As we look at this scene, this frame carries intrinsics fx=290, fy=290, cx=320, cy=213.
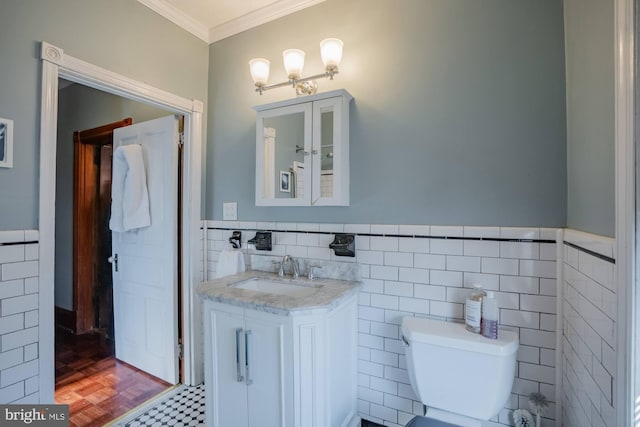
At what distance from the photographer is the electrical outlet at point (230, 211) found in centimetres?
203

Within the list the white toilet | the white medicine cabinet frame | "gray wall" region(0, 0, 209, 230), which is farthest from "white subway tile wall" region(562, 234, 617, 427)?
"gray wall" region(0, 0, 209, 230)

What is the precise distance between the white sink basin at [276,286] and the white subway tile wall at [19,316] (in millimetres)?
857

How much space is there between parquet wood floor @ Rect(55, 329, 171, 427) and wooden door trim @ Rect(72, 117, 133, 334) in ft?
1.08

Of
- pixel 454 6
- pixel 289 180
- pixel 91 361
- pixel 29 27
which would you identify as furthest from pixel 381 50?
pixel 91 361

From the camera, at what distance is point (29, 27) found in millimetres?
1288

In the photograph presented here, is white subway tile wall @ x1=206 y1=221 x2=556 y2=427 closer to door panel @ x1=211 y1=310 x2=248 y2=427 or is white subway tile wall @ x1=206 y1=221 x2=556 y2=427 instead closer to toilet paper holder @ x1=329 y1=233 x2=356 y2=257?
toilet paper holder @ x1=329 y1=233 x2=356 y2=257

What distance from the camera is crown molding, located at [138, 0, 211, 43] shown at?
1775 mm

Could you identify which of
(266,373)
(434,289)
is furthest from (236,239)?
(434,289)

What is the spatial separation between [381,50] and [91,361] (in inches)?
122

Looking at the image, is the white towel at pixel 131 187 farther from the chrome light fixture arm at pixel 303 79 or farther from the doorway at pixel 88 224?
the chrome light fixture arm at pixel 303 79

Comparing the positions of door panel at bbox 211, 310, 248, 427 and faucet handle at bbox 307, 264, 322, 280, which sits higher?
faucet handle at bbox 307, 264, 322, 280

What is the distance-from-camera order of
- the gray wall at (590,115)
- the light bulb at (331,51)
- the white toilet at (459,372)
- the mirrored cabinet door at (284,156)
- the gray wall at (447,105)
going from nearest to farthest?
the gray wall at (590,115) → the white toilet at (459,372) → the gray wall at (447,105) → the light bulb at (331,51) → the mirrored cabinet door at (284,156)

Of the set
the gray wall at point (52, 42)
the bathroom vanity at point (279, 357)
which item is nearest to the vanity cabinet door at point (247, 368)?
the bathroom vanity at point (279, 357)

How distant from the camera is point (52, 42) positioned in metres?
1.36
